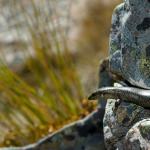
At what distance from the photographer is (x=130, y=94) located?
3.25 m

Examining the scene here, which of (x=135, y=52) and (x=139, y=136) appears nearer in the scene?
(x=139, y=136)

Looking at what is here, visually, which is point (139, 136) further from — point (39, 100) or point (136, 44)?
point (39, 100)

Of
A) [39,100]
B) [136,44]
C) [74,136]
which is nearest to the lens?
[136,44]

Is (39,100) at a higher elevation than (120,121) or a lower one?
lower

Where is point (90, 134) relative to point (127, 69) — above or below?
below

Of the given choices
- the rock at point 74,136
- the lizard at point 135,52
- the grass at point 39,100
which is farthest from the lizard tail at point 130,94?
→ the grass at point 39,100

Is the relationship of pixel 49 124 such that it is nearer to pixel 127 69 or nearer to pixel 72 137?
pixel 72 137

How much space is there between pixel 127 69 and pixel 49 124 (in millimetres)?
2313

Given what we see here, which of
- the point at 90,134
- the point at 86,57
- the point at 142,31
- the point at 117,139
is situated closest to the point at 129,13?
the point at 142,31

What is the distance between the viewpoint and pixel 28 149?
4320 mm

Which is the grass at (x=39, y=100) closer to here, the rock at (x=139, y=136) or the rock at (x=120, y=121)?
the rock at (x=120, y=121)

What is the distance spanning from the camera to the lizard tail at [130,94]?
317 centimetres

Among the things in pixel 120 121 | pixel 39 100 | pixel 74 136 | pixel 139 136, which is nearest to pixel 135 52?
pixel 120 121

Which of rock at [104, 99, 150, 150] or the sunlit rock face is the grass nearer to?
rock at [104, 99, 150, 150]
